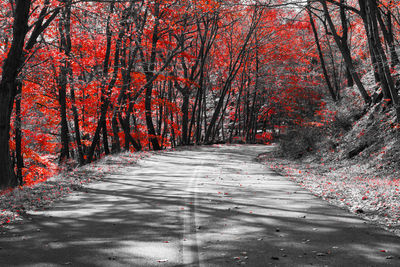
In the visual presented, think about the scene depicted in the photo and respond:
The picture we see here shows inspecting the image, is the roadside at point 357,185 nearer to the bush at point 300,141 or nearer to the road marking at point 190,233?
the bush at point 300,141

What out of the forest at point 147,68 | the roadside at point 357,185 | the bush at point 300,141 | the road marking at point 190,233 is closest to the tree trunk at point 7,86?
the forest at point 147,68

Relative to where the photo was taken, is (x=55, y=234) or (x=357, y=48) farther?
(x=357, y=48)

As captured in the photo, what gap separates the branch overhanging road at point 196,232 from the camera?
483cm

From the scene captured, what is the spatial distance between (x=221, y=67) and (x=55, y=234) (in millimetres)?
33450

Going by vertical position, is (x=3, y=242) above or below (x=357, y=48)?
below

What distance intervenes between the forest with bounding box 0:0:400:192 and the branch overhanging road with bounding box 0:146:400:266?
5.37 meters

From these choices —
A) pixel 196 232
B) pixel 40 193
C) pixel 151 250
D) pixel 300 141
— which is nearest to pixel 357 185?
pixel 196 232

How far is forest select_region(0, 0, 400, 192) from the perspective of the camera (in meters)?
13.2

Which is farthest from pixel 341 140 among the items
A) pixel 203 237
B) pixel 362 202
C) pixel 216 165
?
pixel 203 237

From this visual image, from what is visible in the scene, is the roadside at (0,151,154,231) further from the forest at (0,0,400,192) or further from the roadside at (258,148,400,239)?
the roadside at (258,148,400,239)

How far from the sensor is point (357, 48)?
27844 millimetres

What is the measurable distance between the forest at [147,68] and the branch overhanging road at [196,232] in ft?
17.6

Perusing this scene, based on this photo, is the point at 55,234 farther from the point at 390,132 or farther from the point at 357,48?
the point at 357,48

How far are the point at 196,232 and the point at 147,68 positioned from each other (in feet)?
65.6
